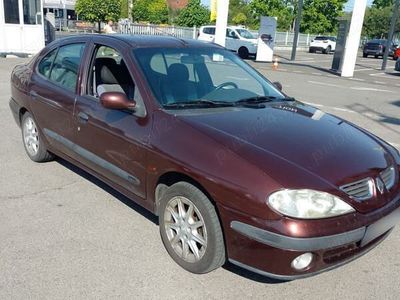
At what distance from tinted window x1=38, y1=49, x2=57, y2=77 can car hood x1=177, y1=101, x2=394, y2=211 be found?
2282 millimetres

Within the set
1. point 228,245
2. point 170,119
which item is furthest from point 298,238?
point 170,119

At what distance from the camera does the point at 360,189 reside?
2717 mm

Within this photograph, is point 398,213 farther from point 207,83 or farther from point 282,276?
point 207,83

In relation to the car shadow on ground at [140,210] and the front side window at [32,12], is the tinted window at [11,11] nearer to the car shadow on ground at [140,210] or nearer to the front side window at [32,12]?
the front side window at [32,12]

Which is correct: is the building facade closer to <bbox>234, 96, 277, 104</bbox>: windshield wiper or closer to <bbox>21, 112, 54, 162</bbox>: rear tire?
<bbox>21, 112, 54, 162</bbox>: rear tire

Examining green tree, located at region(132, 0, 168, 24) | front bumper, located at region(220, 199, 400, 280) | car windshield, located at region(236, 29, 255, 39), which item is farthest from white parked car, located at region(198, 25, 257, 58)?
green tree, located at region(132, 0, 168, 24)

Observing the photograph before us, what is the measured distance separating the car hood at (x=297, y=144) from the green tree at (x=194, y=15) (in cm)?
4209

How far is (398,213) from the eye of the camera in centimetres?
294

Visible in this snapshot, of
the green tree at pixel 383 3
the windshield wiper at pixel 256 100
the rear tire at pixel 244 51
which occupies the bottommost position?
the rear tire at pixel 244 51

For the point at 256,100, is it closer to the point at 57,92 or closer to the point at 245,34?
the point at 57,92

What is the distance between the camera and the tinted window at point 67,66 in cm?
418

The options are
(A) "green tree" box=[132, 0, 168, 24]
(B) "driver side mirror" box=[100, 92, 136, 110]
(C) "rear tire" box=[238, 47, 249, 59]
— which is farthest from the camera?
(A) "green tree" box=[132, 0, 168, 24]

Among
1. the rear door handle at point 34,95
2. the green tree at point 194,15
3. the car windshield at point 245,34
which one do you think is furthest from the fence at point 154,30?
the rear door handle at point 34,95

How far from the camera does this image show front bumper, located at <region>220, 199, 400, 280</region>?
8.07 ft
